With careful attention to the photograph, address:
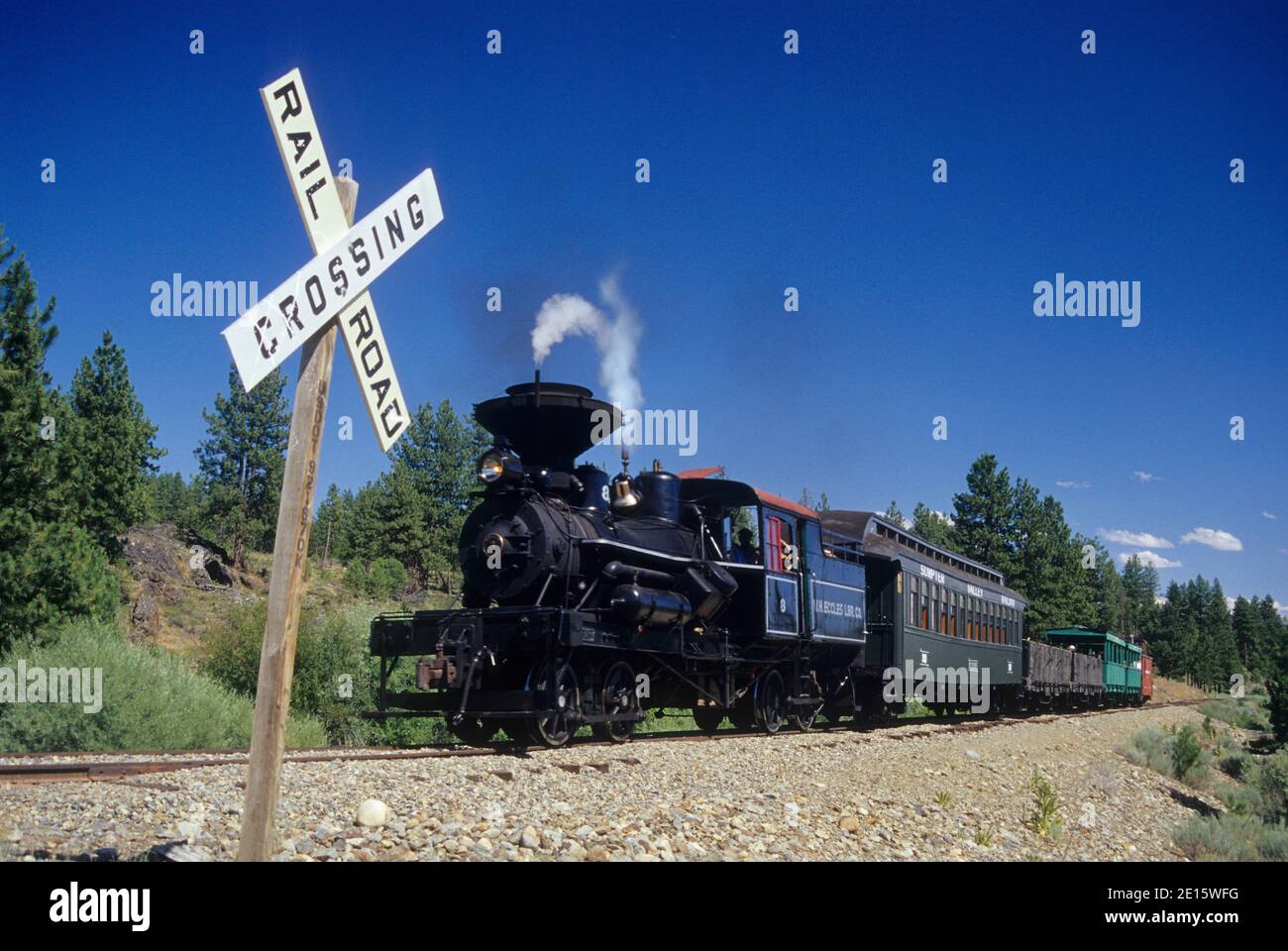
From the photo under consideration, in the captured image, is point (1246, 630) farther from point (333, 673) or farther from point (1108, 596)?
point (333, 673)

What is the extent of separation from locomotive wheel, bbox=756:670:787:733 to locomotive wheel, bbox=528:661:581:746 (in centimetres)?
502

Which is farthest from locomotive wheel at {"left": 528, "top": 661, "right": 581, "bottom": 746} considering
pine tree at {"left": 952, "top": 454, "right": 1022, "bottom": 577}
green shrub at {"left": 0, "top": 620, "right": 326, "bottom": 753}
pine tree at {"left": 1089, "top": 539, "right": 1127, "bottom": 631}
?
pine tree at {"left": 1089, "top": 539, "right": 1127, "bottom": 631}

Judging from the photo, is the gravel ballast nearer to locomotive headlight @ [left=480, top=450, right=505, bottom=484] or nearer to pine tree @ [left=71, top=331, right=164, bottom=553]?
locomotive headlight @ [left=480, top=450, right=505, bottom=484]

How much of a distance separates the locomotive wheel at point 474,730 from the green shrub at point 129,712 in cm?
320

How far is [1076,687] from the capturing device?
109 ft

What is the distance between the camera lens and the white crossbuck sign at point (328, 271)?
3.70 metres

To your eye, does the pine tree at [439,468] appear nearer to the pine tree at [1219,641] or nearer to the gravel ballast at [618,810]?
the gravel ballast at [618,810]

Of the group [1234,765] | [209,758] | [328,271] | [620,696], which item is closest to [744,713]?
[620,696]

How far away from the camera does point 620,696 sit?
12625 millimetres

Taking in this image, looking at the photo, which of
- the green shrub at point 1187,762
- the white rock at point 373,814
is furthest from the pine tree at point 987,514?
the white rock at point 373,814

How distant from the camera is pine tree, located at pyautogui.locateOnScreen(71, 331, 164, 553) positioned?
1355 inches

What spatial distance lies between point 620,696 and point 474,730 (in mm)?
1890
